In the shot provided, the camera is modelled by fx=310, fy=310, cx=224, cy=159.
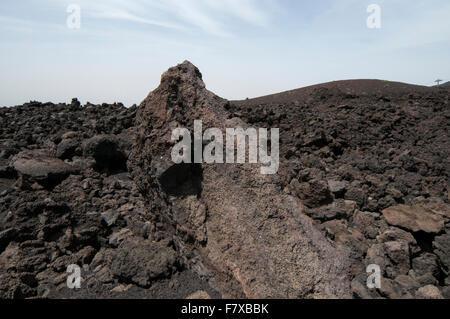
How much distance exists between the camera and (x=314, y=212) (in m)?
3.52

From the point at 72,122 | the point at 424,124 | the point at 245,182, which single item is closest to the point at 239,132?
the point at 245,182

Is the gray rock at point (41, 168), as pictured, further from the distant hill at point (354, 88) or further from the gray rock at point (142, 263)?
Answer: the distant hill at point (354, 88)

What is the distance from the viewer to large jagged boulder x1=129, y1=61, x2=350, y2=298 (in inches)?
84.8

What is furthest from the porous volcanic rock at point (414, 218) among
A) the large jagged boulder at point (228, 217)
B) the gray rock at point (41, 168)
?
the gray rock at point (41, 168)

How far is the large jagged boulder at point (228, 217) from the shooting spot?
2.15 m

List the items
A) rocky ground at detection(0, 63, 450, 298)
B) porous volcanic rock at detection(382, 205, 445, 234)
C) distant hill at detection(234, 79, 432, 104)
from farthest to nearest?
distant hill at detection(234, 79, 432, 104) → porous volcanic rock at detection(382, 205, 445, 234) → rocky ground at detection(0, 63, 450, 298)

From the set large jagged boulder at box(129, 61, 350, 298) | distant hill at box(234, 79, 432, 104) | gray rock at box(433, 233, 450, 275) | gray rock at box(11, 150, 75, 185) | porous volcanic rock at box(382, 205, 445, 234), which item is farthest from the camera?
distant hill at box(234, 79, 432, 104)

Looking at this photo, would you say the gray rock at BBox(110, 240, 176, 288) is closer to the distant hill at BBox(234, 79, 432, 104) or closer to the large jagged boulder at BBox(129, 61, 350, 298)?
the large jagged boulder at BBox(129, 61, 350, 298)

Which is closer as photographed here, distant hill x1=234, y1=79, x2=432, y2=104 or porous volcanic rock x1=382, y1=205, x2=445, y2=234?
porous volcanic rock x1=382, y1=205, x2=445, y2=234

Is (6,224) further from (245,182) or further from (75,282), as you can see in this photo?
(245,182)

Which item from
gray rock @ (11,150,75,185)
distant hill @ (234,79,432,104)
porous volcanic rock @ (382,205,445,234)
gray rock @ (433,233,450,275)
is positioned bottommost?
gray rock @ (433,233,450,275)

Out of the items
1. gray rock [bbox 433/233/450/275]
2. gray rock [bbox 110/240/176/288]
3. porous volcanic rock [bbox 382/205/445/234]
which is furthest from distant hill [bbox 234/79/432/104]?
gray rock [bbox 110/240/176/288]
